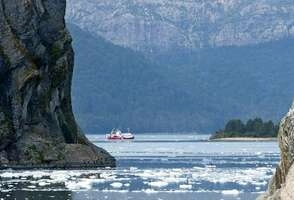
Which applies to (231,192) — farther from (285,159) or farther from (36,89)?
(36,89)

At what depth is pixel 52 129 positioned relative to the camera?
334 ft

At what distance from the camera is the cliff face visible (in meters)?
95.9

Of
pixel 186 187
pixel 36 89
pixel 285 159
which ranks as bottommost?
pixel 186 187

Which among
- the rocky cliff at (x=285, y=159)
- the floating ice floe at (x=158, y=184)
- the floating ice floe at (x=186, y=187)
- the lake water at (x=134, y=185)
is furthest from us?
the floating ice floe at (x=158, y=184)

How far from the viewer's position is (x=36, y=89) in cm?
10250

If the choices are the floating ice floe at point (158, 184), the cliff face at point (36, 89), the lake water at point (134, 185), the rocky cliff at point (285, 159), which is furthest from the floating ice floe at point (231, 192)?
the cliff face at point (36, 89)

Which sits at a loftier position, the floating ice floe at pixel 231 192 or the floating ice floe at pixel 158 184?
the floating ice floe at pixel 158 184

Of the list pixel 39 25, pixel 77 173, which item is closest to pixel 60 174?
pixel 77 173

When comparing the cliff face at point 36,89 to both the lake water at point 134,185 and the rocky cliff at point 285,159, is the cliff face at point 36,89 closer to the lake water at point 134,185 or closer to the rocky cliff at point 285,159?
the lake water at point 134,185

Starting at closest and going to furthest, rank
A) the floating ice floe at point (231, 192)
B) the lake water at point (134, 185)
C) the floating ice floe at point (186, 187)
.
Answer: the lake water at point (134, 185)
the floating ice floe at point (231, 192)
the floating ice floe at point (186, 187)

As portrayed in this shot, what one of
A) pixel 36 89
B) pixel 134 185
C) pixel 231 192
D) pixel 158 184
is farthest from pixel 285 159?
pixel 36 89

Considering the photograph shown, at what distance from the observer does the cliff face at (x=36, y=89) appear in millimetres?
95875

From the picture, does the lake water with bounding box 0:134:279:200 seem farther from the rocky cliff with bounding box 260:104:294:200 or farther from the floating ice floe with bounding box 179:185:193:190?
the rocky cliff with bounding box 260:104:294:200

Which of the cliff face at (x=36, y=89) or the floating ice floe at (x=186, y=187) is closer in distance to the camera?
the floating ice floe at (x=186, y=187)
